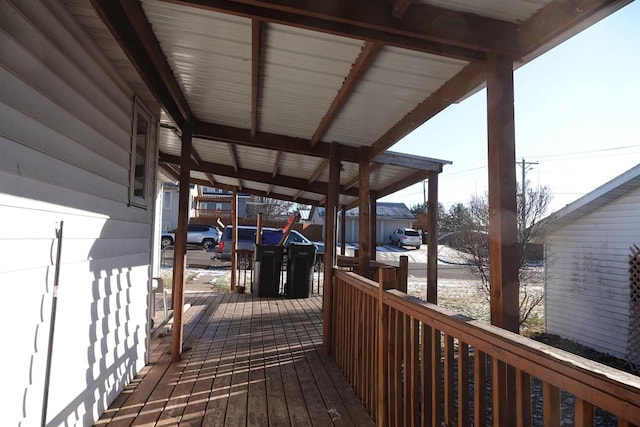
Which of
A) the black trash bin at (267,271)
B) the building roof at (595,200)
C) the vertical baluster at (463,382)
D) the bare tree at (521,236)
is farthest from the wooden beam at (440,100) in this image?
the bare tree at (521,236)

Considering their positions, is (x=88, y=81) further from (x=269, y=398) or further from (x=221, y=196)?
(x=221, y=196)

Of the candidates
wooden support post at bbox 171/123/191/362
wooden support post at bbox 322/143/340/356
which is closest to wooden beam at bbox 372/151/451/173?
wooden support post at bbox 322/143/340/356

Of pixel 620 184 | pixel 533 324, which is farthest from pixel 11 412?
pixel 533 324

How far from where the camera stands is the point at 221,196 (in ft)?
103

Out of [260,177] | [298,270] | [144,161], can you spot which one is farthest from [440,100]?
[298,270]

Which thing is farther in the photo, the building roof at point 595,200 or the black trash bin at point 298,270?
the black trash bin at point 298,270

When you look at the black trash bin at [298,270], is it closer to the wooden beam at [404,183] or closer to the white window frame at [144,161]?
the wooden beam at [404,183]

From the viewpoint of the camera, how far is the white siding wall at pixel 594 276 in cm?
688

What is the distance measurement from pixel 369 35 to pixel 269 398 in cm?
266

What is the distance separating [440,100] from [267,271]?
6160mm

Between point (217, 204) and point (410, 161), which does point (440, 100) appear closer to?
point (410, 161)

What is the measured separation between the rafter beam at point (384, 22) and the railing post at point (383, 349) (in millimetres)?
1396

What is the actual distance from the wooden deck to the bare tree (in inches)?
189

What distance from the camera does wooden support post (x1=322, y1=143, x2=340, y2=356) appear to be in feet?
14.5
